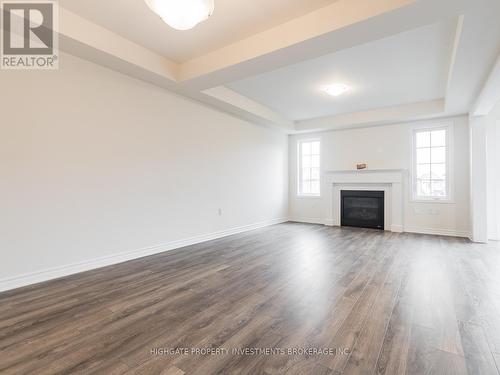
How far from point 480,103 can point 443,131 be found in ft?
4.84

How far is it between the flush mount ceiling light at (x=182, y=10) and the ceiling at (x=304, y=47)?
20.4 inches

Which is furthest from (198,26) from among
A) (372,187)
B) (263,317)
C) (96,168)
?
(372,187)

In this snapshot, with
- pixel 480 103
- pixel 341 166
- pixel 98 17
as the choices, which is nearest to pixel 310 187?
pixel 341 166

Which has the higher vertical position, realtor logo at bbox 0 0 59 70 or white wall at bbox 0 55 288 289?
realtor logo at bbox 0 0 59 70

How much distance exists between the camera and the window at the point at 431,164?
5457 millimetres

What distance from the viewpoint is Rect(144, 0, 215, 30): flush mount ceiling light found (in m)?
2.05

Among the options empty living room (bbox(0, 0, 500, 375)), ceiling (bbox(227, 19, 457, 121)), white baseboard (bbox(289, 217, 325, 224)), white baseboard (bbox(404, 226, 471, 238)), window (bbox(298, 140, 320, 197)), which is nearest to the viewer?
empty living room (bbox(0, 0, 500, 375))

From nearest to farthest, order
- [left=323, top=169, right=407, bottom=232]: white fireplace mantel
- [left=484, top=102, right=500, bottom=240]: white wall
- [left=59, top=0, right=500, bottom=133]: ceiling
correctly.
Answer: [left=59, top=0, right=500, bottom=133]: ceiling
[left=484, top=102, right=500, bottom=240]: white wall
[left=323, top=169, right=407, bottom=232]: white fireplace mantel

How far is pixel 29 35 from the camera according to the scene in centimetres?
273

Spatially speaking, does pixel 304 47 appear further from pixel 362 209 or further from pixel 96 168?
pixel 362 209

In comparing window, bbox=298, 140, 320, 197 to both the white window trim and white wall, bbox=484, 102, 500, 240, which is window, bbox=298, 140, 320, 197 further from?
white wall, bbox=484, 102, 500, 240

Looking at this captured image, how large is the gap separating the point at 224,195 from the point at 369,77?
10.9 feet

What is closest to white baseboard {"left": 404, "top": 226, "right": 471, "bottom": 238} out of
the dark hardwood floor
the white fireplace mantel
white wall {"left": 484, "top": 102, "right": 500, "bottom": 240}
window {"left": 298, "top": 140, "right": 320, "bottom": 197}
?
the white fireplace mantel

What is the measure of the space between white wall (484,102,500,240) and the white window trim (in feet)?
1.89
